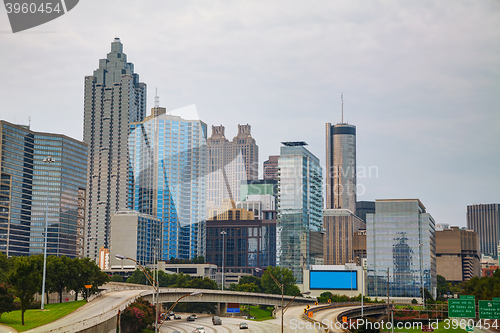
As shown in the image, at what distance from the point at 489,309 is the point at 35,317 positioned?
226 ft

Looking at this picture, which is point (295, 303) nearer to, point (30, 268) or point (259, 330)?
point (259, 330)

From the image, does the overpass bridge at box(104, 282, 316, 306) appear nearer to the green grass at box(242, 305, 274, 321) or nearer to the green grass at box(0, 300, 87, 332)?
the green grass at box(242, 305, 274, 321)

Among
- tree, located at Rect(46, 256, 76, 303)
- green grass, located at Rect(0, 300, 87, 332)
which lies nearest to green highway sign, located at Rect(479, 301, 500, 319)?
green grass, located at Rect(0, 300, 87, 332)

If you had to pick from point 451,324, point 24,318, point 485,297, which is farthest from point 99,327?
point 485,297

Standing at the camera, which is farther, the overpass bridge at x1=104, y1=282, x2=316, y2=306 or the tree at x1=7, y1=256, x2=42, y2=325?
the overpass bridge at x1=104, y1=282, x2=316, y2=306

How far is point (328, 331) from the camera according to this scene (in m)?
109

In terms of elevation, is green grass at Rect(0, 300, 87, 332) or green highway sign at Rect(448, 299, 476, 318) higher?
green highway sign at Rect(448, 299, 476, 318)

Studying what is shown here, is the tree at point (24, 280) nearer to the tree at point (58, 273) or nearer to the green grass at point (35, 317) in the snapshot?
the green grass at point (35, 317)

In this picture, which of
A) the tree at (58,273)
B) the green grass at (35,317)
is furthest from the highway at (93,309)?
the tree at (58,273)

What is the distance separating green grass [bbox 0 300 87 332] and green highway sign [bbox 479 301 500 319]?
63864mm

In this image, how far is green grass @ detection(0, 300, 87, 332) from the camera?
85500mm

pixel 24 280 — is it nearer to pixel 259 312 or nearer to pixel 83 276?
pixel 83 276

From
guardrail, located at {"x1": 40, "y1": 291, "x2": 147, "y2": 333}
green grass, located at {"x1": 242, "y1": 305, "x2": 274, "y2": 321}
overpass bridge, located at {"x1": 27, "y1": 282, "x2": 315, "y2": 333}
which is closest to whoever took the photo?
guardrail, located at {"x1": 40, "y1": 291, "x2": 147, "y2": 333}

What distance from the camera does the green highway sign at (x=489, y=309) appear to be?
82.7m
